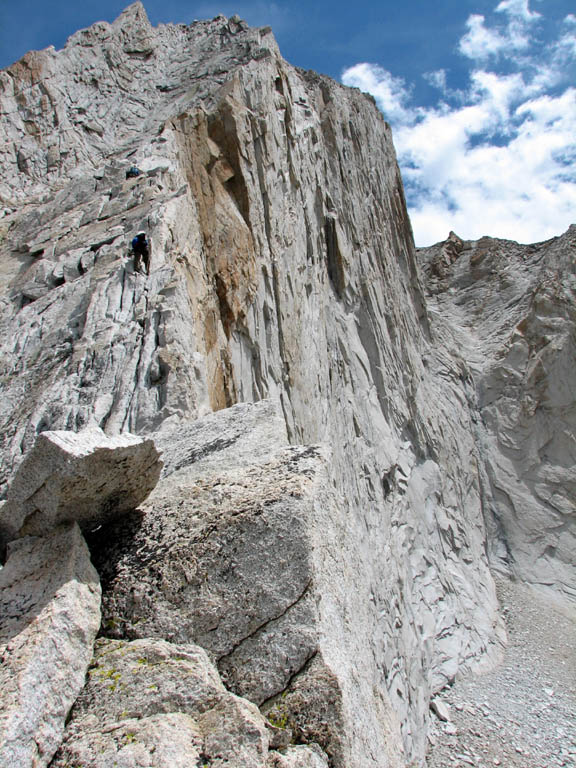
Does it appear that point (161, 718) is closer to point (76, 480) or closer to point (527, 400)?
point (76, 480)

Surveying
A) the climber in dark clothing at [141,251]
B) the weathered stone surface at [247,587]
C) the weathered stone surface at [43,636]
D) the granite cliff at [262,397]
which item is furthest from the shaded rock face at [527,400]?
the weathered stone surface at [43,636]

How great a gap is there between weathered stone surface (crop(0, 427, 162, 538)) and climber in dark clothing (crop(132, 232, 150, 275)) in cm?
714

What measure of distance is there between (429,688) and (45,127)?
81.7 feet

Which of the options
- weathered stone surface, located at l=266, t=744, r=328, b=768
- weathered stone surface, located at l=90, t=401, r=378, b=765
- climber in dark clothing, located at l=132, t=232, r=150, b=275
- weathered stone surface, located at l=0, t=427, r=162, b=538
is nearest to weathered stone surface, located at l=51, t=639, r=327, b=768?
weathered stone surface, located at l=266, t=744, r=328, b=768

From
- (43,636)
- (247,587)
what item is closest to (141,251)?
(247,587)

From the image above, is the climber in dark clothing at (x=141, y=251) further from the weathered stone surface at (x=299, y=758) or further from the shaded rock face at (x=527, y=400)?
the shaded rock face at (x=527, y=400)

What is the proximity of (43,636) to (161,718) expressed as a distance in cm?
66

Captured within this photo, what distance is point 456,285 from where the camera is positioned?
39.6m

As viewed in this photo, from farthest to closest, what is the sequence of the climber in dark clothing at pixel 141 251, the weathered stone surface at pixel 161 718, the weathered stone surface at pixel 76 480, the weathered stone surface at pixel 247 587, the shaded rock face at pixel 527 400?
the shaded rock face at pixel 527 400 → the climber in dark clothing at pixel 141 251 → the weathered stone surface at pixel 76 480 → the weathered stone surface at pixel 247 587 → the weathered stone surface at pixel 161 718

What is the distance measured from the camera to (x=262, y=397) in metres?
11.4

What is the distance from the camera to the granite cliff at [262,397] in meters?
2.51

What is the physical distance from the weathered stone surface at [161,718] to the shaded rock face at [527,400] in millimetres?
26994

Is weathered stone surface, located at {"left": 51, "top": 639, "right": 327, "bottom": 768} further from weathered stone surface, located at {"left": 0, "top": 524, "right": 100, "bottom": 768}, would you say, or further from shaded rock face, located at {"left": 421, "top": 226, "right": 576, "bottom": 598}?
shaded rock face, located at {"left": 421, "top": 226, "right": 576, "bottom": 598}

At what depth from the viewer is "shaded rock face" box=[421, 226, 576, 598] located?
2578cm
